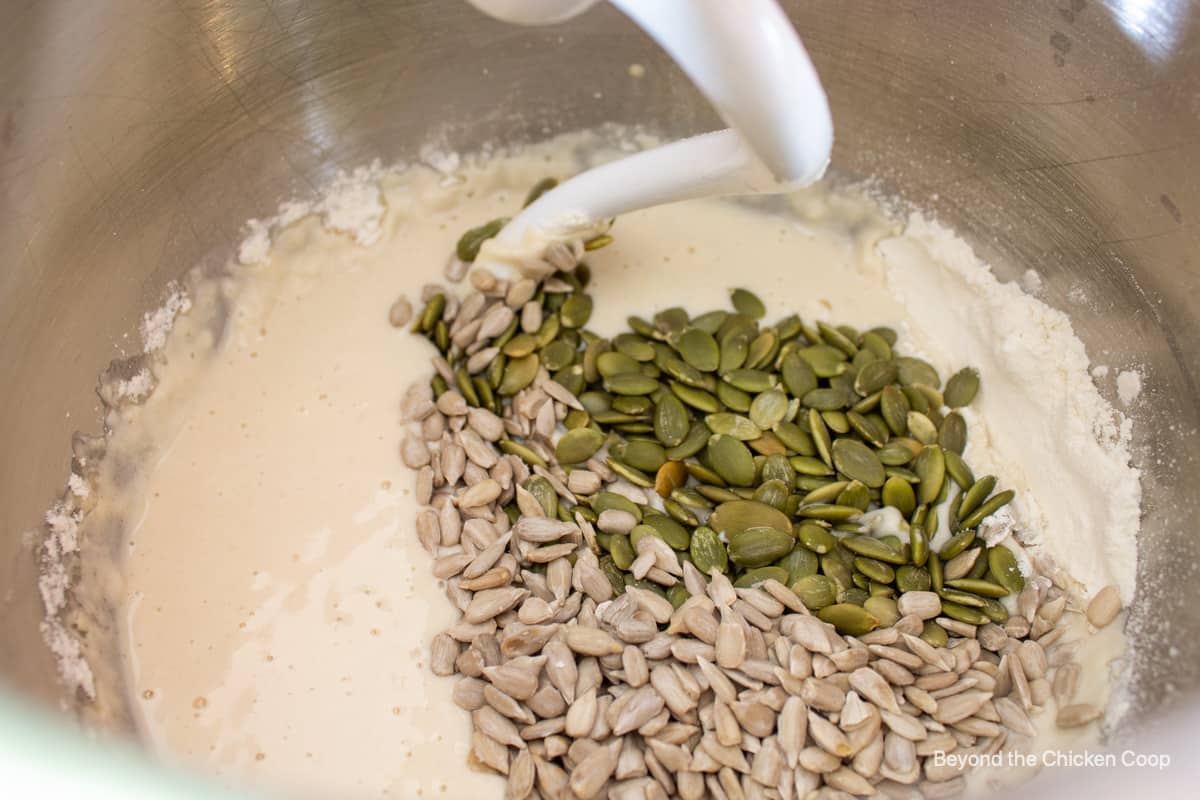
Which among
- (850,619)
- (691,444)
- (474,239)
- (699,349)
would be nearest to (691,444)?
(691,444)

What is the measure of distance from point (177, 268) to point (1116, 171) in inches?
34.6

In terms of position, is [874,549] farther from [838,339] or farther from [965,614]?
[838,339]

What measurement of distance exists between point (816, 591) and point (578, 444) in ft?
0.82

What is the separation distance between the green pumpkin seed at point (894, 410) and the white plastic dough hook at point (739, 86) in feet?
0.86

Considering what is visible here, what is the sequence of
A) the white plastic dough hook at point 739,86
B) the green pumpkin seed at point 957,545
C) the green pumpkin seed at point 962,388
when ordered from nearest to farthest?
the white plastic dough hook at point 739,86 < the green pumpkin seed at point 957,545 < the green pumpkin seed at point 962,388

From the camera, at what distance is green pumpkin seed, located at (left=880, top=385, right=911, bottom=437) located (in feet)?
3.25

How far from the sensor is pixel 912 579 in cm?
90

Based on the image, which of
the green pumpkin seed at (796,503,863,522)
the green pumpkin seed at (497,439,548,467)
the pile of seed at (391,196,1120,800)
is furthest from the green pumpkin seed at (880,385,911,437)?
the green pumpkin seed at (497,439,548,467)

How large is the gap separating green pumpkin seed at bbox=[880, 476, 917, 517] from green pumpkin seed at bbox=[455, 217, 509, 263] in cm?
47

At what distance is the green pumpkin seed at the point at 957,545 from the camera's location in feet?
2.98

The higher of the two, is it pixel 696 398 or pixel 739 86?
pixel 739 86

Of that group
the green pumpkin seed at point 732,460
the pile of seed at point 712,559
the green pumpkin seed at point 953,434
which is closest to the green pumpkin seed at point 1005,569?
the pile of seed at point 712,559

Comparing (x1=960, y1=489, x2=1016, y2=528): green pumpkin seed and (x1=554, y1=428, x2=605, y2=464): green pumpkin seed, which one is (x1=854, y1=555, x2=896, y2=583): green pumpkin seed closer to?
(x1=960, y1=489, x2=1016, y2=528): green pumpkin seed

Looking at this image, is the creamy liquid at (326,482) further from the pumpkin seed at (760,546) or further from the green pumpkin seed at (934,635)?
the pumpkin seed at (760,546)
